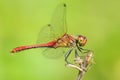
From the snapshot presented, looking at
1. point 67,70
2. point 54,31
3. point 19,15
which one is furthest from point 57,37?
point 19,15

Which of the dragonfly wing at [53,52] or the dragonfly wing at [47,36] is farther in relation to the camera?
the dragonfly wing at [47,36]

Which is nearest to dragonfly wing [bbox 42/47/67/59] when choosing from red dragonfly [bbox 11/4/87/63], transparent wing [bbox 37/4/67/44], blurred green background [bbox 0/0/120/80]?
red dragonfly [bbox 11/4/87/63]

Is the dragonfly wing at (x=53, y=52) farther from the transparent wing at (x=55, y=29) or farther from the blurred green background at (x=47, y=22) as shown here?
the blurred green background at (x=47, y=22)

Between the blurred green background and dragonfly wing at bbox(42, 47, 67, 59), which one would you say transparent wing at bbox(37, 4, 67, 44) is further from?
the blurred green background

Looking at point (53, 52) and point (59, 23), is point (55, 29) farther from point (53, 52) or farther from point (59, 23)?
point (53, 52)

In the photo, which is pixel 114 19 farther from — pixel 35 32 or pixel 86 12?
pixel 35 32

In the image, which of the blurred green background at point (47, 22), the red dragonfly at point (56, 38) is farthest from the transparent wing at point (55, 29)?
the blurred green background at point (47, 22)

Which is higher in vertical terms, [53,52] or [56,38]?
[56,38]

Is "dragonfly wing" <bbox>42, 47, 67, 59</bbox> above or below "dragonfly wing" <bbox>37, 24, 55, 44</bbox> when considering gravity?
below

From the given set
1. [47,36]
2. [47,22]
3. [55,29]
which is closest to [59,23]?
[55,29]
